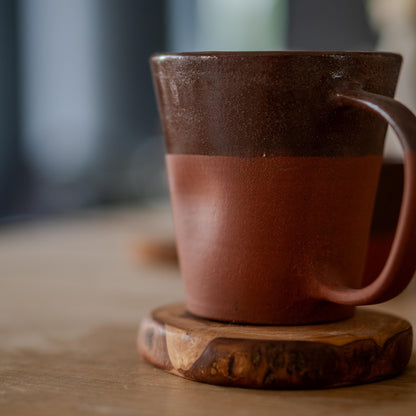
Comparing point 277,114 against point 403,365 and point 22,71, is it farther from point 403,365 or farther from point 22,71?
point 22,71

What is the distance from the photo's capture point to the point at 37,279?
84 cm

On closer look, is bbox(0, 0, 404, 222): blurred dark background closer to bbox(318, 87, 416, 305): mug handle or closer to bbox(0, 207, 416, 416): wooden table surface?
bbox(0, 207, 416, 416): wooden table surface

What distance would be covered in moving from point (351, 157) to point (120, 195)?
118 inches

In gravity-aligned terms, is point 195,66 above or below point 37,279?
above

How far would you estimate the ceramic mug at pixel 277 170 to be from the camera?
389mm

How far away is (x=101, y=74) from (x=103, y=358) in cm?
330

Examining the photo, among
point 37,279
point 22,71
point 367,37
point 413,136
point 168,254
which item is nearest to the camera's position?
point 413,136

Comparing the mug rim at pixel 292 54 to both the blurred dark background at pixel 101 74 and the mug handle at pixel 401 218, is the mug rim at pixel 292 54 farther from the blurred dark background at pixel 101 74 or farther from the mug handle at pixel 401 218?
the blurred dark background at pixel 101 74

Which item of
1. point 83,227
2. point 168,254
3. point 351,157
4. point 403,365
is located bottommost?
point 83,227

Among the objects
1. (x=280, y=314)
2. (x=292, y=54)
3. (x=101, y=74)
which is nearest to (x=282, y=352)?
(x=280, y=314)

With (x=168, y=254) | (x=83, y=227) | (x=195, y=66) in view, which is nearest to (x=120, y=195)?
(x=83, y=227)

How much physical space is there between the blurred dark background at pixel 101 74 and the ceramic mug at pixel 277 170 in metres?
2.42

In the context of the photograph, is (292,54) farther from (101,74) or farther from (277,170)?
(101,74)

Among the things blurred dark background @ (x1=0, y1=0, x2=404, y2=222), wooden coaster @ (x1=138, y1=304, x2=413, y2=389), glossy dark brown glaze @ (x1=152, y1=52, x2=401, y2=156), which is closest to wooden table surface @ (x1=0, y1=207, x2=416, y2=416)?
wooden coaster @ (x1=138, y1=304, x2=413, y2=389)
